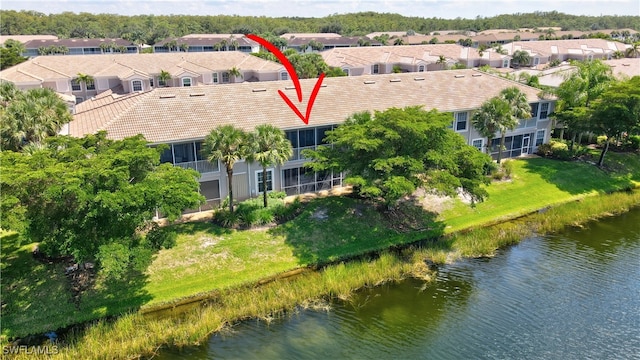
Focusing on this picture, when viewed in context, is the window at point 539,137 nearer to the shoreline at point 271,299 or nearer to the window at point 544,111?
the window at point 544,111

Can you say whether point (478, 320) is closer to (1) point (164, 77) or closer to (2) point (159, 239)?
(2) point (159, 239)

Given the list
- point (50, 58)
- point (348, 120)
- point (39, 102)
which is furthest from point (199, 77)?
point (348, 120)

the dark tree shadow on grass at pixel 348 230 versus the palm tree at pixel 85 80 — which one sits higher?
the palm tree at pixel 85 80

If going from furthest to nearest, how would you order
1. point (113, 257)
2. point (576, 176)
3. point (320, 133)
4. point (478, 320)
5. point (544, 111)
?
point (544, 111), point (576, 176), point (320, 133), point (478, 320), point (113, 257)

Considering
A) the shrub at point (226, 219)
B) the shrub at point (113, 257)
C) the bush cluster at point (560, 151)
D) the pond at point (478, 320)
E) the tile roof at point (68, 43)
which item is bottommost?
the pond at point (478, 320)

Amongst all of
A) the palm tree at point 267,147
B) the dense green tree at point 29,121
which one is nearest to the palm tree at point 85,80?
the dense green tree at point 29,121

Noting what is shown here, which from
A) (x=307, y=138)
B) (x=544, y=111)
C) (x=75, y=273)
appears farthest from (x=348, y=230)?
(x=544, y=111)

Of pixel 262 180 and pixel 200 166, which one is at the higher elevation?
pixel 200 166
